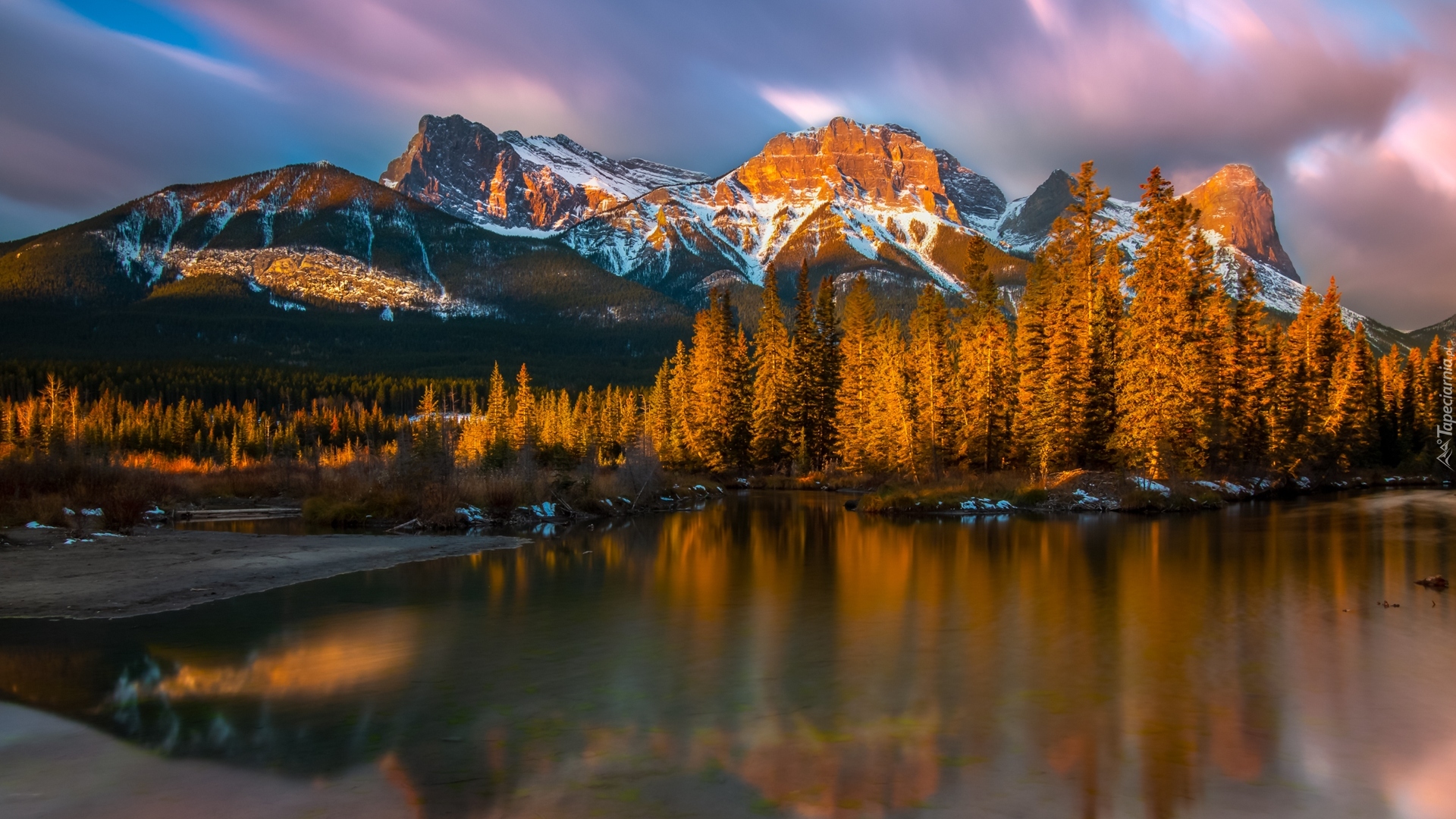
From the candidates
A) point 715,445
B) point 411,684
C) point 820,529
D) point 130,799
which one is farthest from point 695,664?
point 715,445

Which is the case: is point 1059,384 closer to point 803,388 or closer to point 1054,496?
point 1054,496

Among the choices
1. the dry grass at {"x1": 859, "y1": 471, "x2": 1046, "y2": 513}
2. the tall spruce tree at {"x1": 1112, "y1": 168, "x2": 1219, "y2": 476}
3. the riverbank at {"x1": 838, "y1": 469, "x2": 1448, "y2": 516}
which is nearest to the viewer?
the riverbank at {"x1": 838, "y1": 469, "x2": 1448, "y2": 516}

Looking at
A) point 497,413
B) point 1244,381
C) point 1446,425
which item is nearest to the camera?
point 1244,381

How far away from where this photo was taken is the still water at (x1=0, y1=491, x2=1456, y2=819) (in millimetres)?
8328

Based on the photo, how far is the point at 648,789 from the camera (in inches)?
328

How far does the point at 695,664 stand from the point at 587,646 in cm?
228

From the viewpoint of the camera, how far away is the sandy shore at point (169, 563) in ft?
58.8

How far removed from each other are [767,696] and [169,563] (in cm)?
1928

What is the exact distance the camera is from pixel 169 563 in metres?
22.7

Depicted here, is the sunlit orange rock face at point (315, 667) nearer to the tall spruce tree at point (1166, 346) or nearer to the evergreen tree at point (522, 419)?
the tall spruce tree at point (1166, 346)

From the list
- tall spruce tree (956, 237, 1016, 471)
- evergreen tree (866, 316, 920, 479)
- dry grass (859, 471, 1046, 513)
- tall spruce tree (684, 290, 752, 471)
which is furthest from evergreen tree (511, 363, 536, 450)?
dry grass (859, 471, 1046, 513)

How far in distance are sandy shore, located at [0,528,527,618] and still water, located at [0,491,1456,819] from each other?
157cm

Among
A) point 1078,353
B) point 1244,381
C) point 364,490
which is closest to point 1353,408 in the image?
point 1244,381

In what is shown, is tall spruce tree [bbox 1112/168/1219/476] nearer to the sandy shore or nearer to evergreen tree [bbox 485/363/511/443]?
the sandy shore
